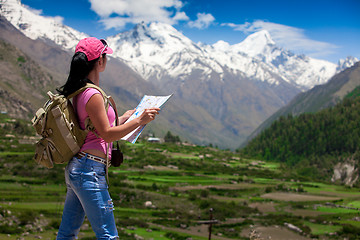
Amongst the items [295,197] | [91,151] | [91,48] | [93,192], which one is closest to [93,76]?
[91,48]

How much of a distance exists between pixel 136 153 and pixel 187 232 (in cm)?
7236

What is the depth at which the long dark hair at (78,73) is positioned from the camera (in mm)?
Answer: 6234

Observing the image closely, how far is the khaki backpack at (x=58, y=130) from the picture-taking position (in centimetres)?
599

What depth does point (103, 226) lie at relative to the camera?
6.05 m

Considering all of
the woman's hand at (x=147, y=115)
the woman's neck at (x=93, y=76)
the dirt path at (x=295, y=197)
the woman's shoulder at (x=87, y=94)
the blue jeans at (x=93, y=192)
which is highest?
the woman's neck at (x=93, y=76)

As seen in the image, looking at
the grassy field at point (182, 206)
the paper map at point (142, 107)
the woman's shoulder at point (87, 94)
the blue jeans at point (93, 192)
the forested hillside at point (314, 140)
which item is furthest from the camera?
the forested hillside at point (314, 140)

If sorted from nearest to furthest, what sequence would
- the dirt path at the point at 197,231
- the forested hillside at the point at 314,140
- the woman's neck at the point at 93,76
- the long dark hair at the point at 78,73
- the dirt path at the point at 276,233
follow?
1. the long dark hair at the point at 78,73
2. the woman's neck at the point at 93,76
3. the dirt path at the point at 276,233
4. the dirt path at the point at 197,231
5. the forested hillside at the point at 314,140

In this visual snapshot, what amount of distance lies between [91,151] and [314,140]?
505 ft

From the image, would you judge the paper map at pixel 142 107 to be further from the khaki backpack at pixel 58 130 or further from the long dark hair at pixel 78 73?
the long dark hair at pixel 78 73

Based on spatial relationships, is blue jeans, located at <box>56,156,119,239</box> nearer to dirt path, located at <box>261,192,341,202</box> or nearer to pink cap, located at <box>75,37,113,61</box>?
pink cap, located at <box>75,37,113,61</box>

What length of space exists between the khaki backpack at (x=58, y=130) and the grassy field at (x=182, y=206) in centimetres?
453

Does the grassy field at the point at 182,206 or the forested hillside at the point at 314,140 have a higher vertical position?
the forested hillside at the point at 314,140

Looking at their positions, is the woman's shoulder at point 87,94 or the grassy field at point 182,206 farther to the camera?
the grassy field at point 182,206

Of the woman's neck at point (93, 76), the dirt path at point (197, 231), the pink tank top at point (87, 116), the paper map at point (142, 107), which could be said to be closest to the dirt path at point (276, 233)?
the dirt path at point (197, 231)
